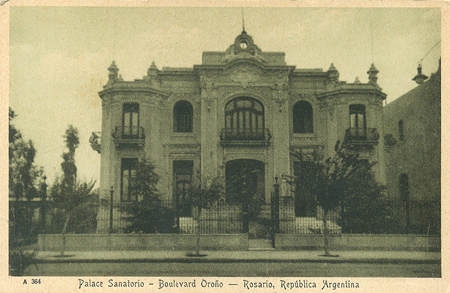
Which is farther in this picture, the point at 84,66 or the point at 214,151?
the point at 214,151

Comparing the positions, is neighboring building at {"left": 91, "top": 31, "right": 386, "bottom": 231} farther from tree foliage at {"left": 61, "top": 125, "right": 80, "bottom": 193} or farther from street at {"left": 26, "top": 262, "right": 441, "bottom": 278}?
street at {"left": 26, "top": 262, "right": 441, "bottom": 278}

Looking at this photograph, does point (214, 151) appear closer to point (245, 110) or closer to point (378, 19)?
point (245, 110)

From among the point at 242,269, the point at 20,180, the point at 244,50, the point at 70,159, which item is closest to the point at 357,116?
the point at 244,50

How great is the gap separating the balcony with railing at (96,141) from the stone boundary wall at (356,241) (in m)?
12.9

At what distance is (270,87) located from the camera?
2483 cm

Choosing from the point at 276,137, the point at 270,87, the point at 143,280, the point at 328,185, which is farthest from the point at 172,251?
the point at 270,87

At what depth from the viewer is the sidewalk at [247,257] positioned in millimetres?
14859

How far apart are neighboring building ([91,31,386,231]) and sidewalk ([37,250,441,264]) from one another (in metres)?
7.91

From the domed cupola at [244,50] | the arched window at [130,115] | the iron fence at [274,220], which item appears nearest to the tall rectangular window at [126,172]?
the arched window at [130,115]

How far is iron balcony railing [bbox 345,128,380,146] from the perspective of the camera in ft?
79.9

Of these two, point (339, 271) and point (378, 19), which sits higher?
point (378, 19)

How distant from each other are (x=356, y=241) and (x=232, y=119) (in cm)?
1073

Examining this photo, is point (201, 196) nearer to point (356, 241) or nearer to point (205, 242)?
point (205, 242)
